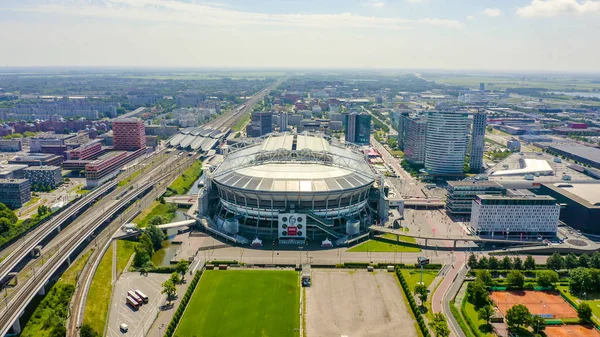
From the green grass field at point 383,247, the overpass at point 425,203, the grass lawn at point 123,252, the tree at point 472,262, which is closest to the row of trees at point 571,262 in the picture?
the tree at point 472,262

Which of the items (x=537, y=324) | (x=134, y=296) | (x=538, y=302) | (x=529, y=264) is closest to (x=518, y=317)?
(x=537, y=324)

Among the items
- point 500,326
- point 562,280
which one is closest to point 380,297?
point 500,326

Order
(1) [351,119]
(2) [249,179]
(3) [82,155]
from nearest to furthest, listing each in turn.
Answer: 1. (2) [249,179]
2. (3) [82,155]
3. (1) [351,119]

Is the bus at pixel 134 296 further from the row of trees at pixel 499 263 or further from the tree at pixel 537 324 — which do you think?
the row of trees at pixel 499 263

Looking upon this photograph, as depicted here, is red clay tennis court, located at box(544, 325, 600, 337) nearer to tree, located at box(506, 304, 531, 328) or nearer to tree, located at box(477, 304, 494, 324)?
tree, located at box(506, 304, 531, 328)

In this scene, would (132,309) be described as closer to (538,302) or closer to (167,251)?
(167,251)

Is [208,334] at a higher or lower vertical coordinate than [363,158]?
lower

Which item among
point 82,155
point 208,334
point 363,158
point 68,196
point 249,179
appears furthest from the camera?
point 82,155

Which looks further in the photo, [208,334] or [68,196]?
[68,196]

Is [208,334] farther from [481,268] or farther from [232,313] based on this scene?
[481,268]
